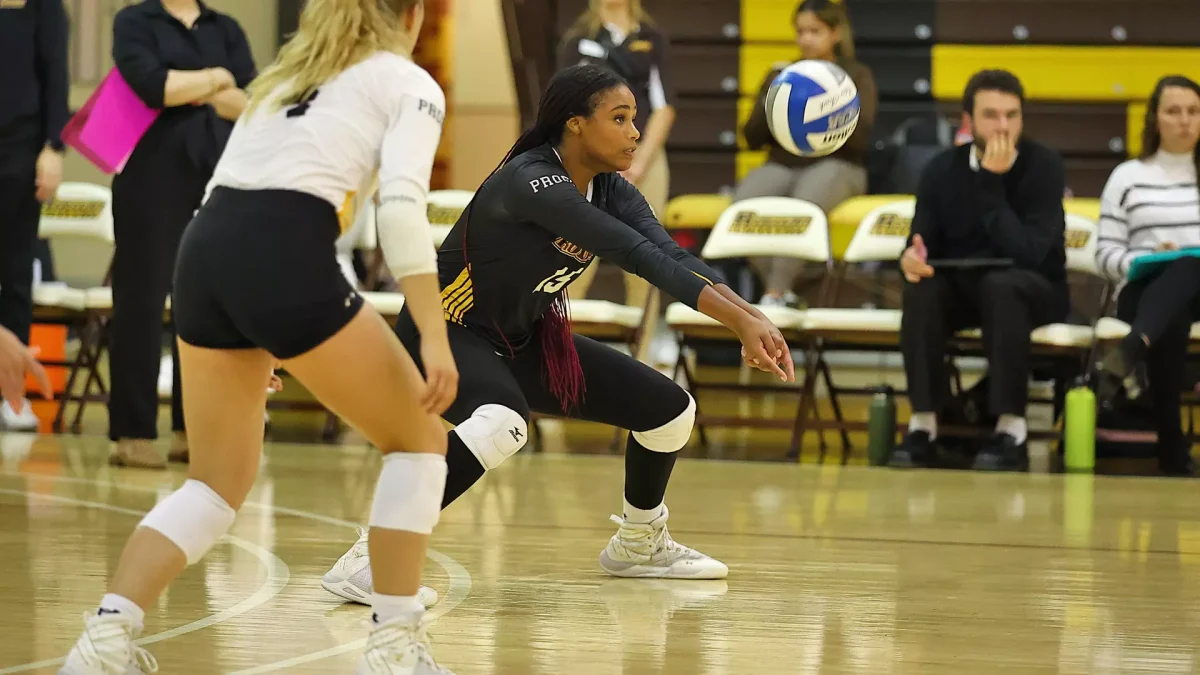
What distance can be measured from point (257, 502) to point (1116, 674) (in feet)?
10.7

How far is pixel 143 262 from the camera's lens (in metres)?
6.06

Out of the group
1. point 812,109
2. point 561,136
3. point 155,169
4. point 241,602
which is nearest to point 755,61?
point 155,169

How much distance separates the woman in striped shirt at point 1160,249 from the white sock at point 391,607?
473 cm

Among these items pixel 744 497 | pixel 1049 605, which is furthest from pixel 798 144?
pixel 1049 605

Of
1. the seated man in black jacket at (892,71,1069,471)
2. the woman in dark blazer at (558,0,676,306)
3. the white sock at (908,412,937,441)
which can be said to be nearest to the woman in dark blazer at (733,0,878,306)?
the woman in dark blazer at (558,0,676,306)

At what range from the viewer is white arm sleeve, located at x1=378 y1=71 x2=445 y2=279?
261 cm

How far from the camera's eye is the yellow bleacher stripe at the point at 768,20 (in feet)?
36.1

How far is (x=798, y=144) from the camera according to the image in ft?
16.7

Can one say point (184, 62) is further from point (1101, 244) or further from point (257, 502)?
point (1101, 244)

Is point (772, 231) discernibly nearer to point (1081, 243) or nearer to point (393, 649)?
point (1081, 243)

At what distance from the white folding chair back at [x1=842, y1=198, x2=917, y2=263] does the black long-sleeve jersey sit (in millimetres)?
3690

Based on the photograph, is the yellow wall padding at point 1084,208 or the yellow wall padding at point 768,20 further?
the yellow wall padding at point 768,20

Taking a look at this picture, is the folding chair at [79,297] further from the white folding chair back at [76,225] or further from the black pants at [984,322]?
the black pants at [984,322]

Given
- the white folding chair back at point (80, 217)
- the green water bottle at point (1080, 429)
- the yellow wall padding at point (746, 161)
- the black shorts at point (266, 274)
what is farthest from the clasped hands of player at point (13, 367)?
the yellow wall padding at point (746, 161)
